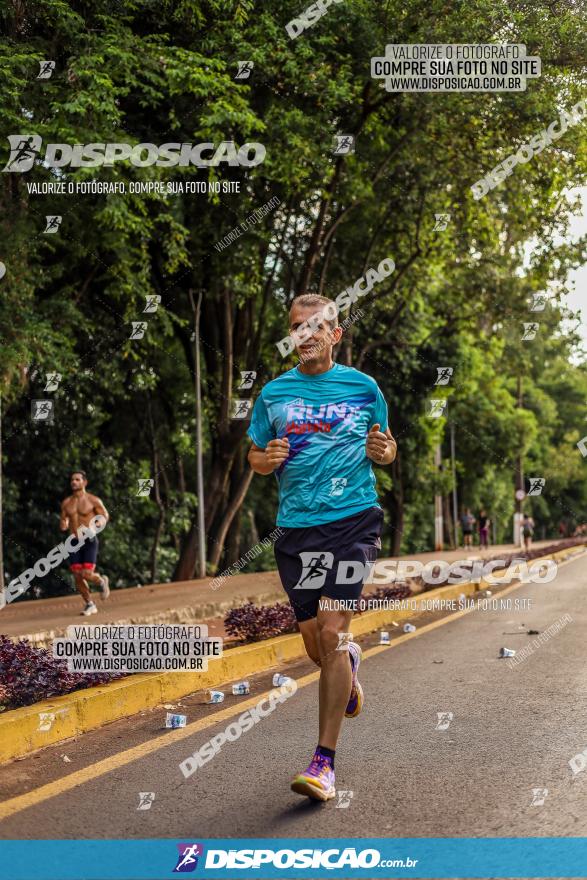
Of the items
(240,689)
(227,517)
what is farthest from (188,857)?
(227,517)

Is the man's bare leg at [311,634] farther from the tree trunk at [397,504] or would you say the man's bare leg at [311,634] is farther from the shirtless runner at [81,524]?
the tree trunk at [397,504]

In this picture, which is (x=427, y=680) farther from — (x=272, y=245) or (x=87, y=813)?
(x=272, y=245)

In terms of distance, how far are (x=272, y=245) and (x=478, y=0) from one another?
6.92 meters

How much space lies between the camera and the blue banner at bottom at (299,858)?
3.83 meters

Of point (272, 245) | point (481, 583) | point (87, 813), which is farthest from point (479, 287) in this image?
point (87, 813)

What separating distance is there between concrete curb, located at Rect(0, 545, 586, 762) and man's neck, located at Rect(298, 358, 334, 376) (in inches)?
95.3

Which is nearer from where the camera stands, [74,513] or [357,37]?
[74,513]

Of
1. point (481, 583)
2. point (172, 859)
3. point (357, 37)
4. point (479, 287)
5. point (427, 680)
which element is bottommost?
point (481, 583)

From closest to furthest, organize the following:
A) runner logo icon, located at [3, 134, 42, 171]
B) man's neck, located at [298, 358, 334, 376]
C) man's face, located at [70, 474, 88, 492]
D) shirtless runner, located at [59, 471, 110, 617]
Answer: man's neck, located at [298, 358, 334, 376]
runner logo icon, located at [3, 134, 42, 171]
shirtless runner, located at [59, 471, 110, 617]
man's face, located at [70, 474, 88, 492]

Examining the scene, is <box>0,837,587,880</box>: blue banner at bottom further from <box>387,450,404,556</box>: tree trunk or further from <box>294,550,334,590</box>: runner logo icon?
<box>387,450,404,556</box>: tree trunk

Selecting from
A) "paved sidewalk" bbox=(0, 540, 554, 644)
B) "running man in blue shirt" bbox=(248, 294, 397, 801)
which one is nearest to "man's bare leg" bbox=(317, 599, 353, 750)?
"running man in blue shirt" bbox=(248, 294, 397, 801)

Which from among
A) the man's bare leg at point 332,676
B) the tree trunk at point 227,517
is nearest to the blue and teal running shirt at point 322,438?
the man's bare leg at point 332,676

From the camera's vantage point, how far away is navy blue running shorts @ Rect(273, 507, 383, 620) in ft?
15.9

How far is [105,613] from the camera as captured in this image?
13727mm
